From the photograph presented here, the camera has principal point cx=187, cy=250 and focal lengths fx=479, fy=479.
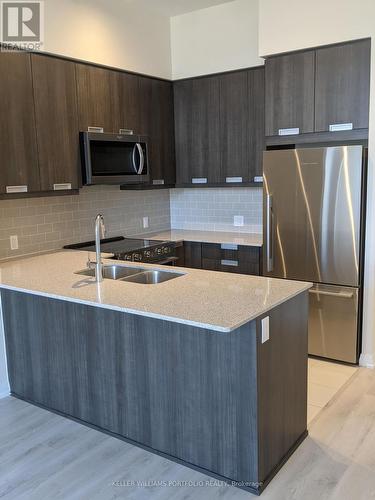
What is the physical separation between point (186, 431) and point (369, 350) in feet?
6.32

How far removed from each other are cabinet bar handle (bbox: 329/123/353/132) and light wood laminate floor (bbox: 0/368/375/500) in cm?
200

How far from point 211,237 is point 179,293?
2.04 m

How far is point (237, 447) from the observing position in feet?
7.52

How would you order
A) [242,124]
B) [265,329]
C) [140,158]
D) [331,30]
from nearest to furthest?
[265,329] < [331,30] < [140,158] < [242,124]

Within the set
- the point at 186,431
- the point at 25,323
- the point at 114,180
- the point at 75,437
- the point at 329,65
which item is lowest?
the point at 75,437

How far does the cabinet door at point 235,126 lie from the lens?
168 inches

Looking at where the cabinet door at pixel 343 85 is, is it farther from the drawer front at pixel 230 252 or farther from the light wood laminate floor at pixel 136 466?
the light wood laminate floor at pixel 136 466

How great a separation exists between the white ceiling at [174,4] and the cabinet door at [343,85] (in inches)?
→ 50.0

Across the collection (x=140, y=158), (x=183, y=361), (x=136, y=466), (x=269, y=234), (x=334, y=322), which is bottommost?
(x=136, y=466)

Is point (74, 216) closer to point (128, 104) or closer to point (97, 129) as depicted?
point (97, 129)

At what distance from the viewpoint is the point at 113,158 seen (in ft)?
13.1

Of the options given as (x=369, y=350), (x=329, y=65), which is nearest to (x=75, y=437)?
(x=369, y=350)

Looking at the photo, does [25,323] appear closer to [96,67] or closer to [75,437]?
[75,437]

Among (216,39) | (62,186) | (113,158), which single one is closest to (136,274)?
(62,186)
